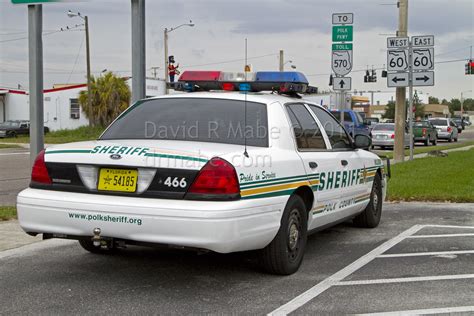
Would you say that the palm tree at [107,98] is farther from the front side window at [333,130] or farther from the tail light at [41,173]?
the tail light at [41,173]

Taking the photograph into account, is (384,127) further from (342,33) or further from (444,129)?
(342,33)

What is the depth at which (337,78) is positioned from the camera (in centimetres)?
1384

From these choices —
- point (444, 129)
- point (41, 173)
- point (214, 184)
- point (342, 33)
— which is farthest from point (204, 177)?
point (444, 129)

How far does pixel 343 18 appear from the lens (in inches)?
542

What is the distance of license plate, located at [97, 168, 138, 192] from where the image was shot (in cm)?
486

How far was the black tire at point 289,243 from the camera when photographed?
535cm

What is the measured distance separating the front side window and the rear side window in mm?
237

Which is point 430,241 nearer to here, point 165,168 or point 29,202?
point 165,168

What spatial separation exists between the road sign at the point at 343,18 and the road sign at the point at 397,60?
3788 mm

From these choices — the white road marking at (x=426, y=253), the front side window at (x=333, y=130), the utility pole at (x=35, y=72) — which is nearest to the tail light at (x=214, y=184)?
the front side window at (x=333, y=130)

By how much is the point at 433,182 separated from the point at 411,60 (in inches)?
233

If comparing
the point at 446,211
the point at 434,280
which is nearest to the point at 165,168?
the point at 434,280

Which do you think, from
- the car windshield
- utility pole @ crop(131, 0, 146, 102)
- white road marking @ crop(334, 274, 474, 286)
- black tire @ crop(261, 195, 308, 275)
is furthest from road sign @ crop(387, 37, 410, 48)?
the car windshield

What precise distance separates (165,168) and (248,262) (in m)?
1.65
